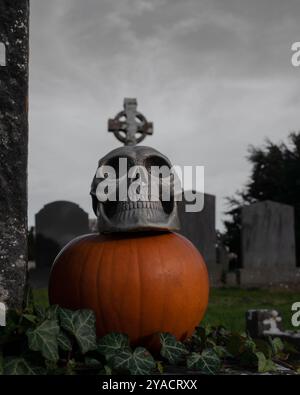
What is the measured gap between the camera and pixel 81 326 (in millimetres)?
2838

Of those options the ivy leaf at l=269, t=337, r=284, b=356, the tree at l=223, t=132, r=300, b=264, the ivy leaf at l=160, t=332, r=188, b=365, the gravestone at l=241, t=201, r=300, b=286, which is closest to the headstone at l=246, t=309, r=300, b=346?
the ivy leaf at l=269, t=337, r=284, b=356

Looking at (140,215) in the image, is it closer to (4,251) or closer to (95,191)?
(95,191)

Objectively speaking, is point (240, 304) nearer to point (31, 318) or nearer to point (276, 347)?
point (276, 347)

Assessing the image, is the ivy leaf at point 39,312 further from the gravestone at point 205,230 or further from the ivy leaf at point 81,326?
the gravestone at point 205,230

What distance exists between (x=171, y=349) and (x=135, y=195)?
86cm

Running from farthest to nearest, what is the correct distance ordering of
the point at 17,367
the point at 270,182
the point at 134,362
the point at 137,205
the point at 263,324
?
the point at 270,182 → the point at 263,324 → the point at 137,205 → the point at 134,362 → the point at 17,367

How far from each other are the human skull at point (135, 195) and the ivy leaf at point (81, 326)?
23.0 inches

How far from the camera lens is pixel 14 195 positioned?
10.5ft

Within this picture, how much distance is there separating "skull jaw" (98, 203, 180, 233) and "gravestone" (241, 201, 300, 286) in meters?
8.45

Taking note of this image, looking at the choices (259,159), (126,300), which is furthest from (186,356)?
(259,159)

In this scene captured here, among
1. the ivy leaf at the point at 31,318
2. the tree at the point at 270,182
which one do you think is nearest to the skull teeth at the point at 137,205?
the ivy leaf at the point at 31,318

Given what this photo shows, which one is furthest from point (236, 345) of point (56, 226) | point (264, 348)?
point (56, 226)

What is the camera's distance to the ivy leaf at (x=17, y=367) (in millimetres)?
2604

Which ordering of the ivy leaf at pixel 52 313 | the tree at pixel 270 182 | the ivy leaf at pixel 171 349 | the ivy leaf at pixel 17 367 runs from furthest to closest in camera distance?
the tree at pixel 270 182, the ivy leaf at pixel 171 349, the ivy leaf at pixel 52 313, the ivy leaf at pixel 17 367
